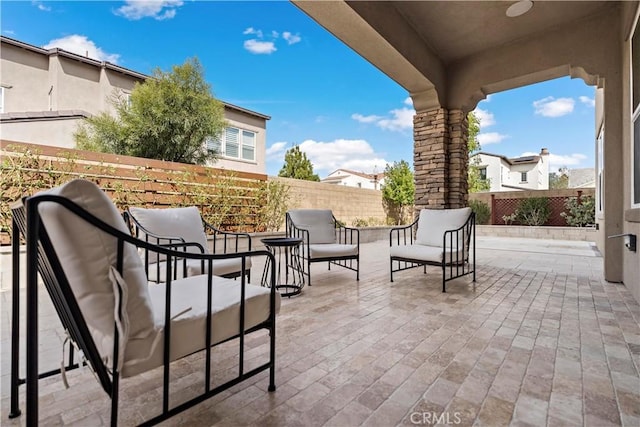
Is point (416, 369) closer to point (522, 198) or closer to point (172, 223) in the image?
point (172, 223)

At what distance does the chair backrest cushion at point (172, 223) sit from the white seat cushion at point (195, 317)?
1194 mm

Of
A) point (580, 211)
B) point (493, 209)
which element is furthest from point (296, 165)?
point (580, 211)

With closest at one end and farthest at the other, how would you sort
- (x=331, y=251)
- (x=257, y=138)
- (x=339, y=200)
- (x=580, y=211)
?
1. (x=331, y=251)
2. (x=339, y=200)
3. (x=580, y=211)
4. (x=257, y=138)

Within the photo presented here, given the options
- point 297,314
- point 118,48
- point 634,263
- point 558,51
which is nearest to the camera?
point 297,314

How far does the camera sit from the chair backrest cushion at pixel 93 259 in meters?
0.90

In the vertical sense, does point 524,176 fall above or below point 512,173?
below

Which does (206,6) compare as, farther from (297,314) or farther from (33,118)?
(297,314)

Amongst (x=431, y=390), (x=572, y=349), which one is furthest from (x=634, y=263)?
(x=431, y=390)

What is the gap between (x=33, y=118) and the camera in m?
6.78

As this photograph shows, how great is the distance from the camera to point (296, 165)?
1537 centimetres

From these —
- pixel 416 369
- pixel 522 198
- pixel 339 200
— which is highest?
pixel 522 198

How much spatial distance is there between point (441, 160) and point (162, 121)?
5478 mm

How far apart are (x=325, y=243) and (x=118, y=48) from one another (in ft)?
27.2

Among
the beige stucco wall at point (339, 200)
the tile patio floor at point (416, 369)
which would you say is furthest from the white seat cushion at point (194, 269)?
the beige stucco wall at point (339, 200)
